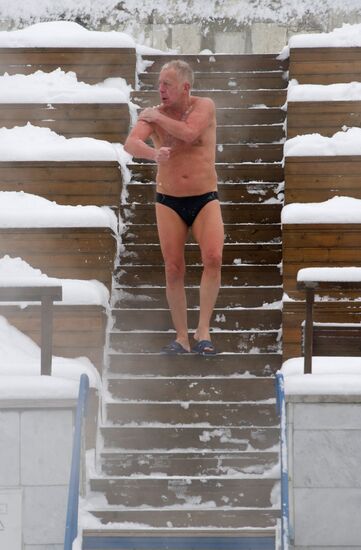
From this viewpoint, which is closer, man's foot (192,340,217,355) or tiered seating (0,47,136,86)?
man's foot (192,340,217,355)

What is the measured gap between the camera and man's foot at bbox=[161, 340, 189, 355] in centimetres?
750

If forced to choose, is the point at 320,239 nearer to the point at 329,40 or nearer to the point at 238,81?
the point at 238,81

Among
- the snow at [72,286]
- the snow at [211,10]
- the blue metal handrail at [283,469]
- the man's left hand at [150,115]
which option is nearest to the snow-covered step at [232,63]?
the snow at [211,10]

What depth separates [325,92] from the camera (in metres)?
9.86

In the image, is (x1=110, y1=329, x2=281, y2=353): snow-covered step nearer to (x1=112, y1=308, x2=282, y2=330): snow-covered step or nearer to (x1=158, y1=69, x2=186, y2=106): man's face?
(x1=112, y1=308, x2=282, y2=330): snow-covered step

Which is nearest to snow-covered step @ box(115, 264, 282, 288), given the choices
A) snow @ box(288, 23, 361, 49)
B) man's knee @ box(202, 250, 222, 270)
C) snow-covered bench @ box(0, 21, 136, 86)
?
man's knee @ box(202, 250, 222, 270)

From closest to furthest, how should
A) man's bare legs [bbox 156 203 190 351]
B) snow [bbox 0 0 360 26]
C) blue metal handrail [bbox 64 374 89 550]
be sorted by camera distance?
blue metal handrail [bbox 64 374 89 550] < man's bare legs [bbox 156 203 190 351] < snow [bbox 0 0 360 26]

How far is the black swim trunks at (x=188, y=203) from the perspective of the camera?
7.50 meters

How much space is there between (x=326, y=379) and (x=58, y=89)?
5.17 meters

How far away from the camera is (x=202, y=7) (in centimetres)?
1298

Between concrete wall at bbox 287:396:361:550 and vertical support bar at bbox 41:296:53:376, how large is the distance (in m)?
1.42

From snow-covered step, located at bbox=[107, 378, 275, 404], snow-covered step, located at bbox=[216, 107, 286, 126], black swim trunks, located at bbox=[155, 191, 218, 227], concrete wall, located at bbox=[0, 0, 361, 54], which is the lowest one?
snow-covered step, located at bbox=[107, 378, 275, 404]

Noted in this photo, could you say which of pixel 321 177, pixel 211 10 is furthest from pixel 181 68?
pixel 211 10

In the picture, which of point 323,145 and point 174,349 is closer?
point 174,349
